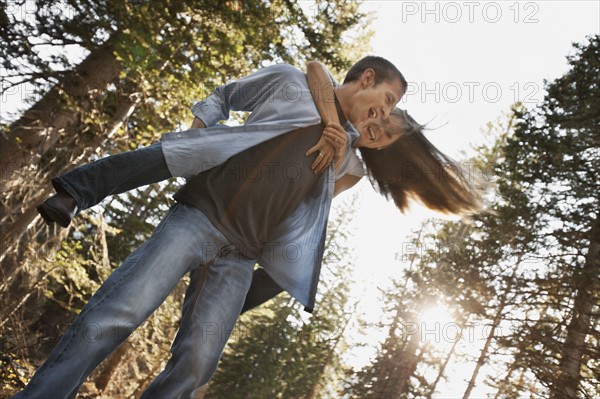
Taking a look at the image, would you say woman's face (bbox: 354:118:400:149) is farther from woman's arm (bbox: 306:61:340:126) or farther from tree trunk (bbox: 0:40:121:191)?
tree trunk (bbox: 0:40:121:191)

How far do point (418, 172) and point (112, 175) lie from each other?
6.64ft

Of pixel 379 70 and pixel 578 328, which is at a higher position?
pixel 578 328

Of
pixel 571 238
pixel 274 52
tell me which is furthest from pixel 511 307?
pixel 274 52

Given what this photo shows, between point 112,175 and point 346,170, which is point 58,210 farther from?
point 346,170

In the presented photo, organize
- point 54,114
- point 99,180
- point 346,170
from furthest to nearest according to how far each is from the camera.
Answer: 1. point 54,114
2. point 346,170
3. point 99,180

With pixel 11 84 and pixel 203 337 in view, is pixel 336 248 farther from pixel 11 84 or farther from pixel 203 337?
pixel 203 337

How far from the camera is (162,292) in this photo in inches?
90.1

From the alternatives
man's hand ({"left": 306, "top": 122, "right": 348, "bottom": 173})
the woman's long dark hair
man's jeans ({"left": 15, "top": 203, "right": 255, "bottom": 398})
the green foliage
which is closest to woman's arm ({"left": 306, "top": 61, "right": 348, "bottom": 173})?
man's hand ({"left": 306, "top": 122, "right": 348, "bottom": 173})

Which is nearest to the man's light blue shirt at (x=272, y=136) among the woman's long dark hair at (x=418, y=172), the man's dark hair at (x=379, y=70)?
the man's dark hair at (x=379, y=70)

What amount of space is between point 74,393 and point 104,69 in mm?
8275

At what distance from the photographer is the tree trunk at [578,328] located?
8477mm

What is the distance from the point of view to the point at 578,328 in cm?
936

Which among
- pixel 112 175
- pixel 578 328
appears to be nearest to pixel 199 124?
pixel 112 175

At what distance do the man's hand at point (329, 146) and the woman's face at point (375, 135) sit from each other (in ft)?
1.43
